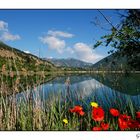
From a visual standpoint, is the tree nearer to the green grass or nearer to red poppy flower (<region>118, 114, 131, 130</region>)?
the green grass

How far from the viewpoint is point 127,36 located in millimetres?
4805

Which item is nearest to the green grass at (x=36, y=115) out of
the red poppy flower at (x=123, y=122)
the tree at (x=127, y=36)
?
the red poppy flower at (x=123, y=122)

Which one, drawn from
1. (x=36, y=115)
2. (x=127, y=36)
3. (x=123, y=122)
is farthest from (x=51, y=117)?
(x=127, y=36)

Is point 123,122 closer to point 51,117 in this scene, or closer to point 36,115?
point 51,117

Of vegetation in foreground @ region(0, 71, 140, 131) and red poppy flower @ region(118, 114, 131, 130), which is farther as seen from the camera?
vegetation in foreground @ region(0, 71, 140, 131)

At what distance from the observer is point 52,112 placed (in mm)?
3818

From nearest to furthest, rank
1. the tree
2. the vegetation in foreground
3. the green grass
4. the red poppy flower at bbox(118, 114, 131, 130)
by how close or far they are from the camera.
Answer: the red poppy flower at bbox(118, 114, 131, 130)
the vegetation in foreground
the green grass
the tree

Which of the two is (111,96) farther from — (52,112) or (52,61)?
(52,61)

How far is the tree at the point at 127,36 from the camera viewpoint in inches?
185

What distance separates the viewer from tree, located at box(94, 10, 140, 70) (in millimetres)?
4691

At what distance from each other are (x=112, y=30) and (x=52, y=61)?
1591 millimetres

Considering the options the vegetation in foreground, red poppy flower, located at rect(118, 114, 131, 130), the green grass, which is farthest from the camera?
the green grass

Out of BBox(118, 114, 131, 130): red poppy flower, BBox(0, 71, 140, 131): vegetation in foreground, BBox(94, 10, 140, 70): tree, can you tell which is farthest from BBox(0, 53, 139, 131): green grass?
BBox(94, 10, 140, 70): tree
